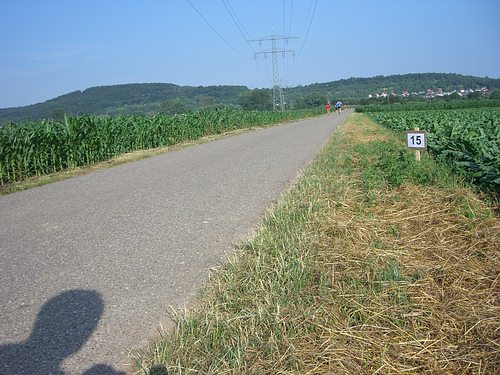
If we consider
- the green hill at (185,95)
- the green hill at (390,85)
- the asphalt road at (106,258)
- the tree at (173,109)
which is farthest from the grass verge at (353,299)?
the green hill at (390,85)

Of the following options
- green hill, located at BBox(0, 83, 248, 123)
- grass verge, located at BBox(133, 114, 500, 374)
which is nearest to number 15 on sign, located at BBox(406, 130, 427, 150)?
grass verge, located at BBox(133, 114, 500, 374)

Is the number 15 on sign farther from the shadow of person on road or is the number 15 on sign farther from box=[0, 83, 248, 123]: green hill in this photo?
box=[0, 83, 248, 123]: green hill

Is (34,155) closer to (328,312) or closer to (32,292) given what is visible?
(32,292)

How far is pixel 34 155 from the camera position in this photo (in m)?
12.3

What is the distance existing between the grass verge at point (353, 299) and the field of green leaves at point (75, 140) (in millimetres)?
10127

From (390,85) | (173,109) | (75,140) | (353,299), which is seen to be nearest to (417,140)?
(353,299)

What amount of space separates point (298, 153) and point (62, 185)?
7.30 meters

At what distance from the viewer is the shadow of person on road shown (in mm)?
2502

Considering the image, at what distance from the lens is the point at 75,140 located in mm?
13820

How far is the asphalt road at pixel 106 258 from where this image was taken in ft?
9.04

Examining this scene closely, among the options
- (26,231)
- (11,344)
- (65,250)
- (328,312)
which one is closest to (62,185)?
(26,231)

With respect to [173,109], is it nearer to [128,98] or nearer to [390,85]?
[128,98]

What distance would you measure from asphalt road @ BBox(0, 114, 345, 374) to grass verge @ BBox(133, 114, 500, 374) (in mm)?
328

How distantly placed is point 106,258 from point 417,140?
5.49 meters
